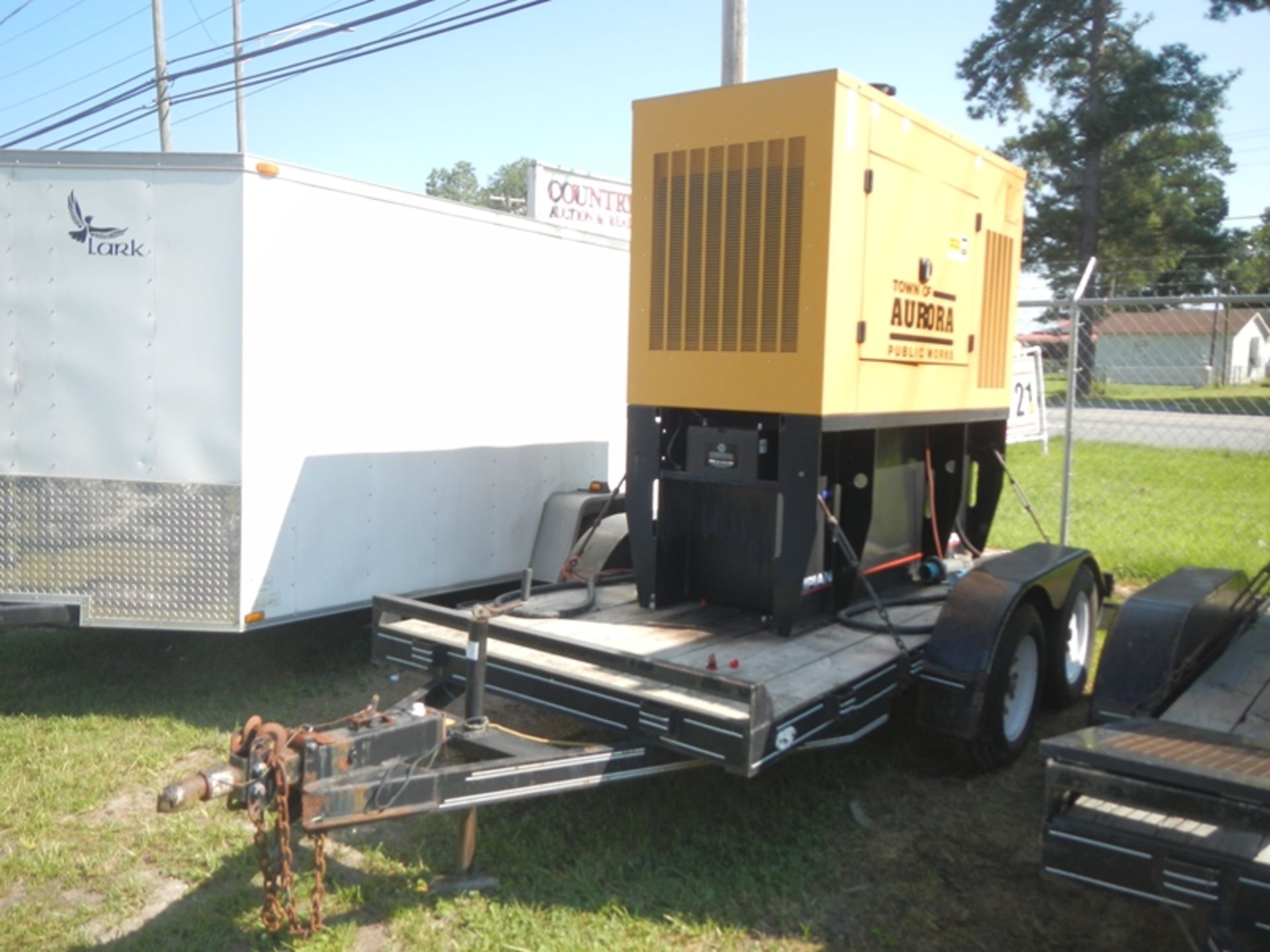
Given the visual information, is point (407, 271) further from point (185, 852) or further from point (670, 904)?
point (670, 904)

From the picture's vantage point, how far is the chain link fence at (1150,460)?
928 centimetres

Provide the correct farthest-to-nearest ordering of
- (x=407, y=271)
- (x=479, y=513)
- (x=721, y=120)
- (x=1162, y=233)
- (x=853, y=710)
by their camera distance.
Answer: (x=1162, y=233), (x=479, y=513), (x=407, y=271), (x=721, y=120), (x=853, y=710)

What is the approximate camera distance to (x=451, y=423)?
6723mm

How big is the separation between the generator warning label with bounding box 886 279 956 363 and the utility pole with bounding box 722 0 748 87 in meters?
4.01

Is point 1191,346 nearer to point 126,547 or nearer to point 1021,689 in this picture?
point 1021,689

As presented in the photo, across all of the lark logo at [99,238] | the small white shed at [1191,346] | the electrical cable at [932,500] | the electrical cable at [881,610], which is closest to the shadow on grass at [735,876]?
the electrical cable at [881,610]

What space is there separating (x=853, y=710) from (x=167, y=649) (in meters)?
4.73

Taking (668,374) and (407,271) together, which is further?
(407,271)

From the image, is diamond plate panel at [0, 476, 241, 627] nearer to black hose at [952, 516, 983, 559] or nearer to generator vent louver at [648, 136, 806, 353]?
generator vent louver at [648, 136, 806, 353]

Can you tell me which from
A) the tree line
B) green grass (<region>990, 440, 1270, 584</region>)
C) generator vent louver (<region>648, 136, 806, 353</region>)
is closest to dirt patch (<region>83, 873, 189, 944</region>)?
generator vent louver (<region>648, 136, 806, 353</region>)

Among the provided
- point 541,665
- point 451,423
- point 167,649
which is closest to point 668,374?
point 541,665

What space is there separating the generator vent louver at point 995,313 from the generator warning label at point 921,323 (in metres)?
0.51

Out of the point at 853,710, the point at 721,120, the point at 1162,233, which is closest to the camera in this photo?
the point at 853,710

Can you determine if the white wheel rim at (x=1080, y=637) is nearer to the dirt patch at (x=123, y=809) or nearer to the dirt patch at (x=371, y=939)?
the dirt patch at (x=371, y=939)
